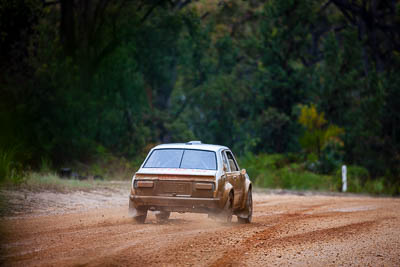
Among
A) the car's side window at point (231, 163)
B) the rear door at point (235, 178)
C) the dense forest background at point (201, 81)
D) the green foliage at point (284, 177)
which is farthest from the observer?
the green foliage at point (284, 177)

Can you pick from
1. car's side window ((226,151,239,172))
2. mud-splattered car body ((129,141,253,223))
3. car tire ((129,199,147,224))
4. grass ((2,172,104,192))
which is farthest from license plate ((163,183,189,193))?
grass ((2,172,104,192))

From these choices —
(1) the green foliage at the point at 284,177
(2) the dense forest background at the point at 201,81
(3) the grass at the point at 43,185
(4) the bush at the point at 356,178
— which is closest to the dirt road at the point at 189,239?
(3) the grass at the point at 43,185

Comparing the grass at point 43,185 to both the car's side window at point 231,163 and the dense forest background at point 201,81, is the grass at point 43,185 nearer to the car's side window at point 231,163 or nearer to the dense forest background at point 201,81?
the dense forest background at point 201,81

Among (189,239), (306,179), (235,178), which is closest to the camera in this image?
(189,239)

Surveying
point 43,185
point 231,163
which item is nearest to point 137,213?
point 231,163

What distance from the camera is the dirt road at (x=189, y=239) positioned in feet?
28.5

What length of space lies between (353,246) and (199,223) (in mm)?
3890

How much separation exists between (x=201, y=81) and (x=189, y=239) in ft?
140

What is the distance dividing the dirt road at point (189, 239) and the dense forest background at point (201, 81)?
236 inches

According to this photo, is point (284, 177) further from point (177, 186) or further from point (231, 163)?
point (177, 186)

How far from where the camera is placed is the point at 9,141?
24859 millimetres

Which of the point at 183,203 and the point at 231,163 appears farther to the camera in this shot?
the point at 231,163

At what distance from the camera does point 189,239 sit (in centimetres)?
1052

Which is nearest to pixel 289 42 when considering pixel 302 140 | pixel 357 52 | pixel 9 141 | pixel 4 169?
pixel 357 52
